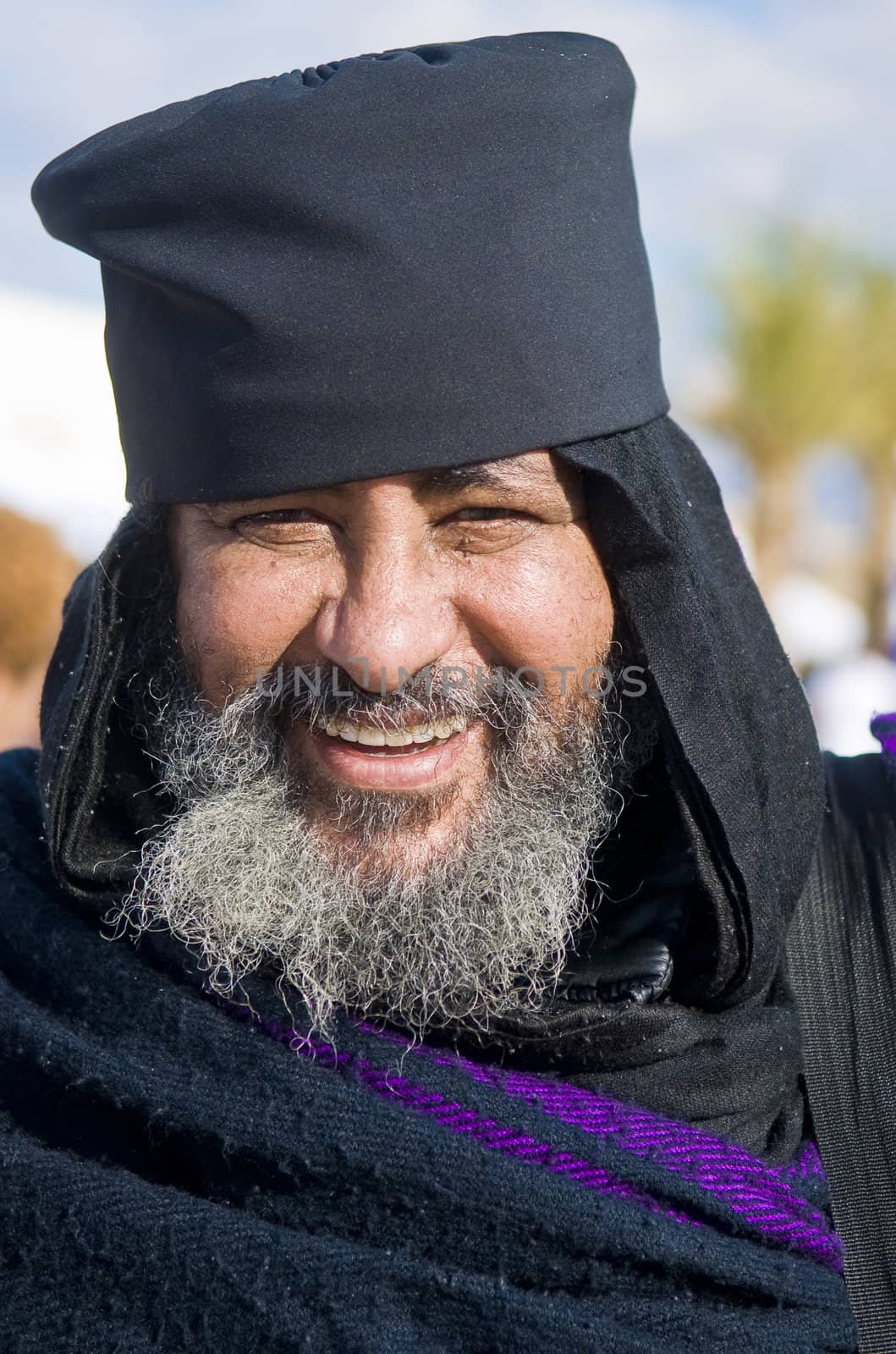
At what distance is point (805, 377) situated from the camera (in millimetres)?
20141

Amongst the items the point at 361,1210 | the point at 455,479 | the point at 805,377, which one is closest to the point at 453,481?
the point at 455,479

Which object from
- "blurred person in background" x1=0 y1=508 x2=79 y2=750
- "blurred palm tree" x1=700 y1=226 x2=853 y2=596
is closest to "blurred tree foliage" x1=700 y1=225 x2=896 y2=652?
"blurred palm tree" x1=700 y1=226 x2=853 y2=596

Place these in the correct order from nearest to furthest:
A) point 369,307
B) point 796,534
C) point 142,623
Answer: point 369,307
point 142,623
point 796,534

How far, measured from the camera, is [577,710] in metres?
2.06

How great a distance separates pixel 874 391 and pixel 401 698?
20631 millimetres

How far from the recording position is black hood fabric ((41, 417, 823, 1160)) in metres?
1.90

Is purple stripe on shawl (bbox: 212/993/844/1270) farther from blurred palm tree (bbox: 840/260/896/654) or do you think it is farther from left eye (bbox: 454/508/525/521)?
blurred palm tree (bbox: 840/260/896/654)

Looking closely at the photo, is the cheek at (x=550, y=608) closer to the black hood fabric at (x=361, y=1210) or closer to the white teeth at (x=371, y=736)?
the white teeth at (x=371, y=736)

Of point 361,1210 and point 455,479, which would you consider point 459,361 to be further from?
point 361,1210

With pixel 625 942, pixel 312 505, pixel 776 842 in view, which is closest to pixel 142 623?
pixel 312 505

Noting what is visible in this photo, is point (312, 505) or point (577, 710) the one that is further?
point (577, 710)

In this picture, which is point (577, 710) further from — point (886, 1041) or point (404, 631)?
point (886, 1041)

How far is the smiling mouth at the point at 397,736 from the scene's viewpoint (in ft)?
6.41

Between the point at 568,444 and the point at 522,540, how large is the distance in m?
0.16
